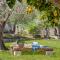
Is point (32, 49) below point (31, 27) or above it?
below

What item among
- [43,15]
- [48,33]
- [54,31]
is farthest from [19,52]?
[54,31]

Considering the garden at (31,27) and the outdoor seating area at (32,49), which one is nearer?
the garden at (31,27)

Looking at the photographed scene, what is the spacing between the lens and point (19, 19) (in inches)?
1218

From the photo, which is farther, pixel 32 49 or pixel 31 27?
pixel 31 27

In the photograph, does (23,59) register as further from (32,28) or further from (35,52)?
(32,28)

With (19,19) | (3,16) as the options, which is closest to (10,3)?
(3,16)

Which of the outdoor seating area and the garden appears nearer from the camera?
the garden

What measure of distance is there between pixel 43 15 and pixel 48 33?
40745mm

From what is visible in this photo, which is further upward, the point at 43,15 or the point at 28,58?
the point at 43,15

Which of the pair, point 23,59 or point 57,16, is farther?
point 23,59

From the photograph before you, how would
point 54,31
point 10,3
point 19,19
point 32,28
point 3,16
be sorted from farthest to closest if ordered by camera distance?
point 54,31 < point 32,28 < point 19,19 < point 3,16 < point 10,3

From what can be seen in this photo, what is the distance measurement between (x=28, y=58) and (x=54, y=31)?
34.0 m

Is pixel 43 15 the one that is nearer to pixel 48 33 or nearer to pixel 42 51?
pixel 42 51

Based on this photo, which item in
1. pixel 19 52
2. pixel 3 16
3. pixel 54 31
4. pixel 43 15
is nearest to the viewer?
pixel 43 15
